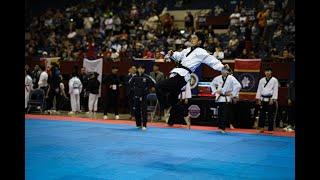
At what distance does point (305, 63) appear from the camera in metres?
2.24

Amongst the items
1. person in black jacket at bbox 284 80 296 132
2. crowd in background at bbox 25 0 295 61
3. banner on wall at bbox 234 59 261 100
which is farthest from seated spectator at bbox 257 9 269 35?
person in black jacket at bbox 284 80 296 132

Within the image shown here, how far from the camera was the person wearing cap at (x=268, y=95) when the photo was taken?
12953 mm

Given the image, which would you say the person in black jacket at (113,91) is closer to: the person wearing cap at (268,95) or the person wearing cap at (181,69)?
the person wearing cap at (268,95)

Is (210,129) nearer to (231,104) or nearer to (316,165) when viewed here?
(231,104)

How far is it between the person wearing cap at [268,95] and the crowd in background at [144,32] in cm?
259

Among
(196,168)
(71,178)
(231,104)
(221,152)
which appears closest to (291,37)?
(231,104)

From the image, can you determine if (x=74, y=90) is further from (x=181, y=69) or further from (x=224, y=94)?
(x=181, y=69)

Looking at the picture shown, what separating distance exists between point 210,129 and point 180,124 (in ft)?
5.44

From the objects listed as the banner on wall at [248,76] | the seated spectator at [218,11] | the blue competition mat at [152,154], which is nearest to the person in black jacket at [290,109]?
the banner on wall at [248,76]

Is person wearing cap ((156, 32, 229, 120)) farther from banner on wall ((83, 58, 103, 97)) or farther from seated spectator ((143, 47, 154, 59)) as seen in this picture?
banner on wall ((83, 58, 103, 97))

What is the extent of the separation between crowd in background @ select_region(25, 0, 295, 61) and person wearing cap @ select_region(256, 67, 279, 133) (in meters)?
2.59

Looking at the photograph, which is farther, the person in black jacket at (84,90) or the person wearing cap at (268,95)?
the person in black jacket at (84,90)

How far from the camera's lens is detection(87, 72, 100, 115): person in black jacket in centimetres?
1748

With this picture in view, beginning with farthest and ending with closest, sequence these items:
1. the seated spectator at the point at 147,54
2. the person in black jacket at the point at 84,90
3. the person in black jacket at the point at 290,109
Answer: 1. the person in black jacket at the point at 84,90
2. the seated spectator at the point at 147,54
3. the person in black jacket at the point at 290,109
